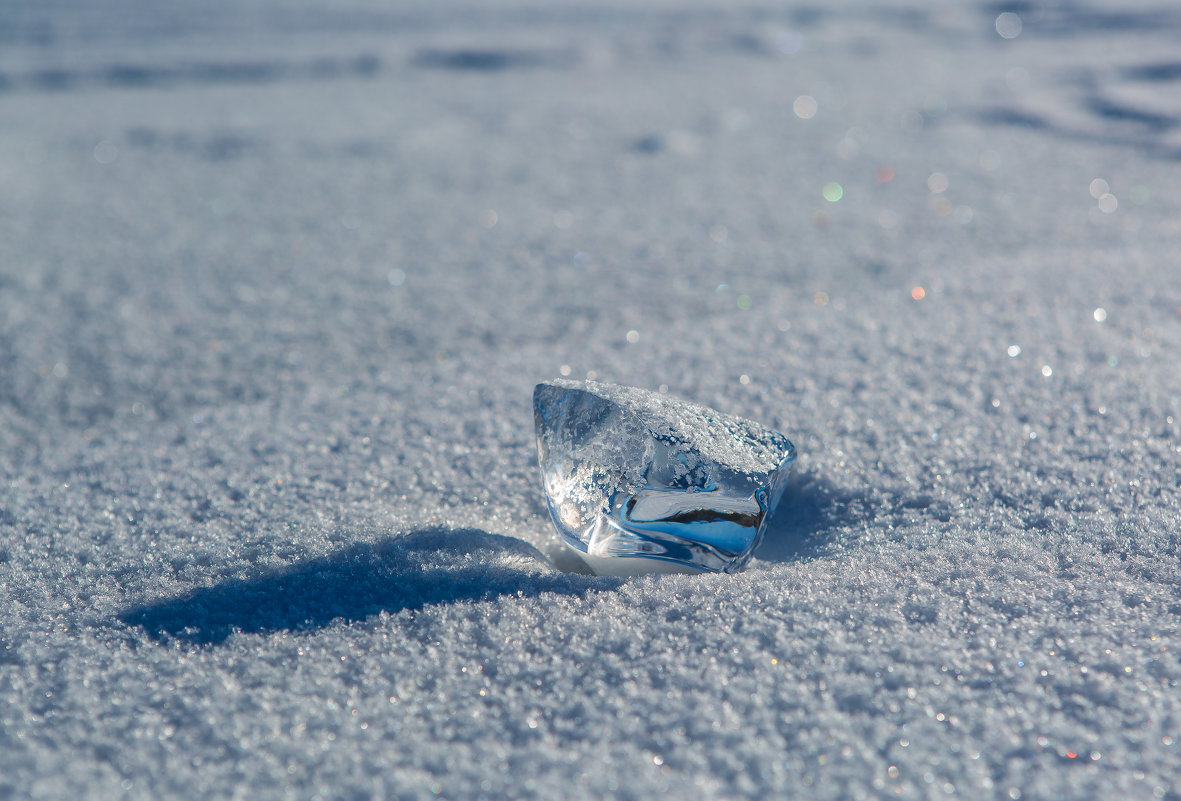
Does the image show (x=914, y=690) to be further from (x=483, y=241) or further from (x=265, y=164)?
(x=265, y=164)

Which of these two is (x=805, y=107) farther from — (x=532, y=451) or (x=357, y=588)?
(x=357, y=588)

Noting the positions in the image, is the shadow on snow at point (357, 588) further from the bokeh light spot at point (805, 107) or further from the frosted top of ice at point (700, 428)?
the bokeh light spot at point (805, 107)

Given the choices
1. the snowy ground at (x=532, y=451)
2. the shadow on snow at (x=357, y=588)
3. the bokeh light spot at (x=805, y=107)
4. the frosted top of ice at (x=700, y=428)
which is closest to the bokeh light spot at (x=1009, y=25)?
the snowy ground at (x=532, y=451)

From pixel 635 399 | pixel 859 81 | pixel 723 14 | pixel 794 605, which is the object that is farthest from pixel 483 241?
pixel 723 14

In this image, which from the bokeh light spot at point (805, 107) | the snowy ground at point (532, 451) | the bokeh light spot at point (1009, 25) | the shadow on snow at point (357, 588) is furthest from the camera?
the bokeh light spot at point (1009, 25)

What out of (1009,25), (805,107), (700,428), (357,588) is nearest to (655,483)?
(700,428)

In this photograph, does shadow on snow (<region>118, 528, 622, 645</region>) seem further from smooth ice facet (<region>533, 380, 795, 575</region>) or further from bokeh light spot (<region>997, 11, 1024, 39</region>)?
bokeh light spot (<region>997, 11, 1024, 39</region>)
